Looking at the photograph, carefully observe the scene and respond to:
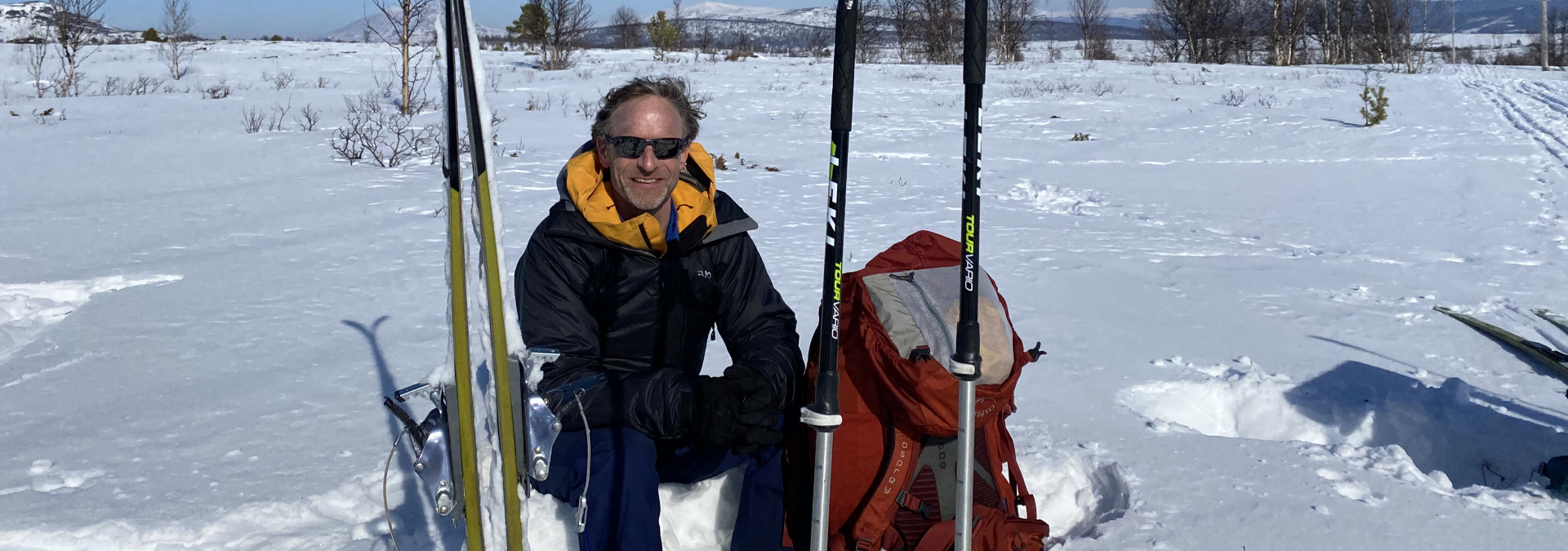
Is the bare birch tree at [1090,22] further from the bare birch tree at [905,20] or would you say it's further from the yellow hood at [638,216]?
the yellow hood at [638,216]

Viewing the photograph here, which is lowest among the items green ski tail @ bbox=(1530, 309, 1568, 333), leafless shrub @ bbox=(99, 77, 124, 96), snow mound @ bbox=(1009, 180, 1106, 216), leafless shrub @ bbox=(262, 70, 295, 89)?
green ski tail @ bbox=(1530, 309, 1568, 333)

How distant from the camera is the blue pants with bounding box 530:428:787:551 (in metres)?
1.81

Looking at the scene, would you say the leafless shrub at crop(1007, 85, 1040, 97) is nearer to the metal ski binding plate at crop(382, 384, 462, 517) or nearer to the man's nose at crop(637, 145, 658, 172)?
the man's nose at crop(637, 145, 658, 172)

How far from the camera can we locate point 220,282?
4.32 metres

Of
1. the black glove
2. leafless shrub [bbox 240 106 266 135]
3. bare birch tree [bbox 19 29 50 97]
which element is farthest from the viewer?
bare birch tree [bbox 19 29 50 97]

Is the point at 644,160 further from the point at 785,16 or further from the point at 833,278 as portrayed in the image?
the point at 785,16

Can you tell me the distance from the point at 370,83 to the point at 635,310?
1305cm

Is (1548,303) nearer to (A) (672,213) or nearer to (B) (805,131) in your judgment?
(A) (672,213)

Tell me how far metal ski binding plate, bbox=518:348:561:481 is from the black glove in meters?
0.51

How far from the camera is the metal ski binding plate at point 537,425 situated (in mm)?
1422

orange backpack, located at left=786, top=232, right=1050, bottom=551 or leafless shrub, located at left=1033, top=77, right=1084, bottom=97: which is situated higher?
leafless shrub, located at left=1033, top=77, right=1084, bottom=97

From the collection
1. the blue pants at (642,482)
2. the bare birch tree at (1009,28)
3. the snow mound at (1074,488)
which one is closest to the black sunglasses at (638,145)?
the blue pants at (642,482)

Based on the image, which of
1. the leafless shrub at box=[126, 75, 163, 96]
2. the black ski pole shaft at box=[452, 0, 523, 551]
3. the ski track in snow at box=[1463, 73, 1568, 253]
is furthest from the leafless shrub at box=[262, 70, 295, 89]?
the ski track in snow at box=[1463, 73, 1568, 253]

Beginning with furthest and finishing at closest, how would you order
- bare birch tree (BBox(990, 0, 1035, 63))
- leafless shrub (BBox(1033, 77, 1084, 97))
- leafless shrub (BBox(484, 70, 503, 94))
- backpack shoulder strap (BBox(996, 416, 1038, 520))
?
bare birch tree (BBox(990, 0, 1035, 63))
leafless shrub (BBox(1033, 77, 1084, 97))
leafless shrub (BBox(484, 70, 503, 94))
backpack shoulder strap (BBox(996, 416, 1038, 520))
